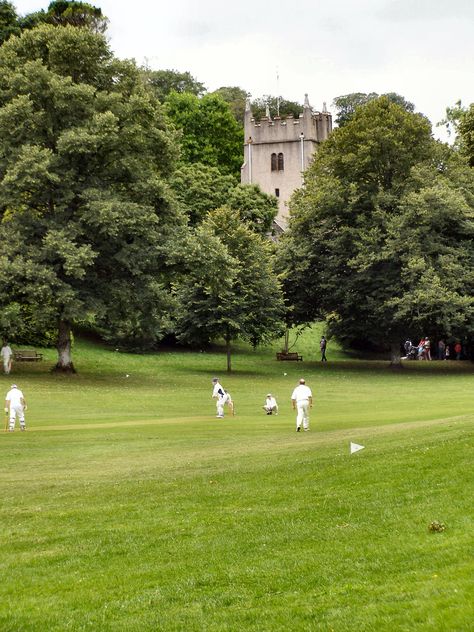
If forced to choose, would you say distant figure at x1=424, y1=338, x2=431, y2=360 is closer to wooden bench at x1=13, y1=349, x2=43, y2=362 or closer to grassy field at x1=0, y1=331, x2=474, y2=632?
wooden bench at x1=13, y1=349, x2=43, y2=362

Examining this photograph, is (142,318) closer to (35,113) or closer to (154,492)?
(35,113)

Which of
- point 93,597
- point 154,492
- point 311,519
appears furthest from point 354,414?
point 93,597

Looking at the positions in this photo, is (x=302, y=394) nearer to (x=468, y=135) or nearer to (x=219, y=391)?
(x=219, y=391)

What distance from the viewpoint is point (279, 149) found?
119 metres

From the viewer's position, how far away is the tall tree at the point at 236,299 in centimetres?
6238

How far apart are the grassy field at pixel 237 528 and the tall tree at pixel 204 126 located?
79.8 m

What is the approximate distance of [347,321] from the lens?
222ft

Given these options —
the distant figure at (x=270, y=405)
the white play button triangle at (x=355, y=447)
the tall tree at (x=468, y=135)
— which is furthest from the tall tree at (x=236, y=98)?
the white play button triangle at (x=355, y=447)

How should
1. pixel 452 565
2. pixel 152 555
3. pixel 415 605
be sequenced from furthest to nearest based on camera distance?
pixel 152 555
pixel 452 565
pixel 415 605

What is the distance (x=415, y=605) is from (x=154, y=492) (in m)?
8.84

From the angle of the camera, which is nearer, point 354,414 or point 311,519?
point 311,519

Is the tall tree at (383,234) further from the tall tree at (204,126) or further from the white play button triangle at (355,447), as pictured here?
the white play button triangle at (355,447)

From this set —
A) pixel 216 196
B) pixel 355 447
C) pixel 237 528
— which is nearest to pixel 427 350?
pixel 216 196

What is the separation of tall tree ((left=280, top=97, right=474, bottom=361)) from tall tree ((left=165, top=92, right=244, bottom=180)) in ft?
125
